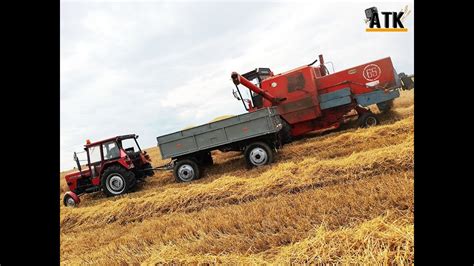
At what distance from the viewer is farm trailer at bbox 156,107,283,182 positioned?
9438 millimetres

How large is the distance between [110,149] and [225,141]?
12.8 ft

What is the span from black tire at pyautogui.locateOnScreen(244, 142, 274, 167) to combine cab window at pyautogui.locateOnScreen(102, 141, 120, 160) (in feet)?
14.4

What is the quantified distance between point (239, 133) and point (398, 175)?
499 cm

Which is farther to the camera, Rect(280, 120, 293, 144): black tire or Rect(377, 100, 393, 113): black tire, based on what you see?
Rect(377, 100, 393, 113): black tire

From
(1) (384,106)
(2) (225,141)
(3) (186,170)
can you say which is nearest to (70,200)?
(3) (186,170)

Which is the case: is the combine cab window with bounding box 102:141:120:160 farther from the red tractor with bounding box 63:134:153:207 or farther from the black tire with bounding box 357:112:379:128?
the black tire with bounding box 357:112:379:128

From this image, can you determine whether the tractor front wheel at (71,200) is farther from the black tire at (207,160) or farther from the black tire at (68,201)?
the black tire at (207,160)

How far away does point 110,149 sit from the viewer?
1087 centimetres

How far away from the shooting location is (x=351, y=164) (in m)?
6.80

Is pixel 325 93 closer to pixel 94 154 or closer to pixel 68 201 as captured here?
pixel 94 154

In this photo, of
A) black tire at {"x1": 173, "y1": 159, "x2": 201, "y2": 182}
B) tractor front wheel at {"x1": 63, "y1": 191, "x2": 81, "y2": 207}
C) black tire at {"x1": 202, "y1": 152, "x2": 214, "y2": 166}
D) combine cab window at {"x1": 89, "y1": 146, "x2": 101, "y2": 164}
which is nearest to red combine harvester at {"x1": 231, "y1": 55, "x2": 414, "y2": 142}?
black tire at {"x1": 202, "y1": 152, "x2": 214, "y2": 166}

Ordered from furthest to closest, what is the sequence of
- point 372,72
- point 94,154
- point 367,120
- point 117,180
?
point 372,72 < point 367,120 < point 94,154 < point 117,180
